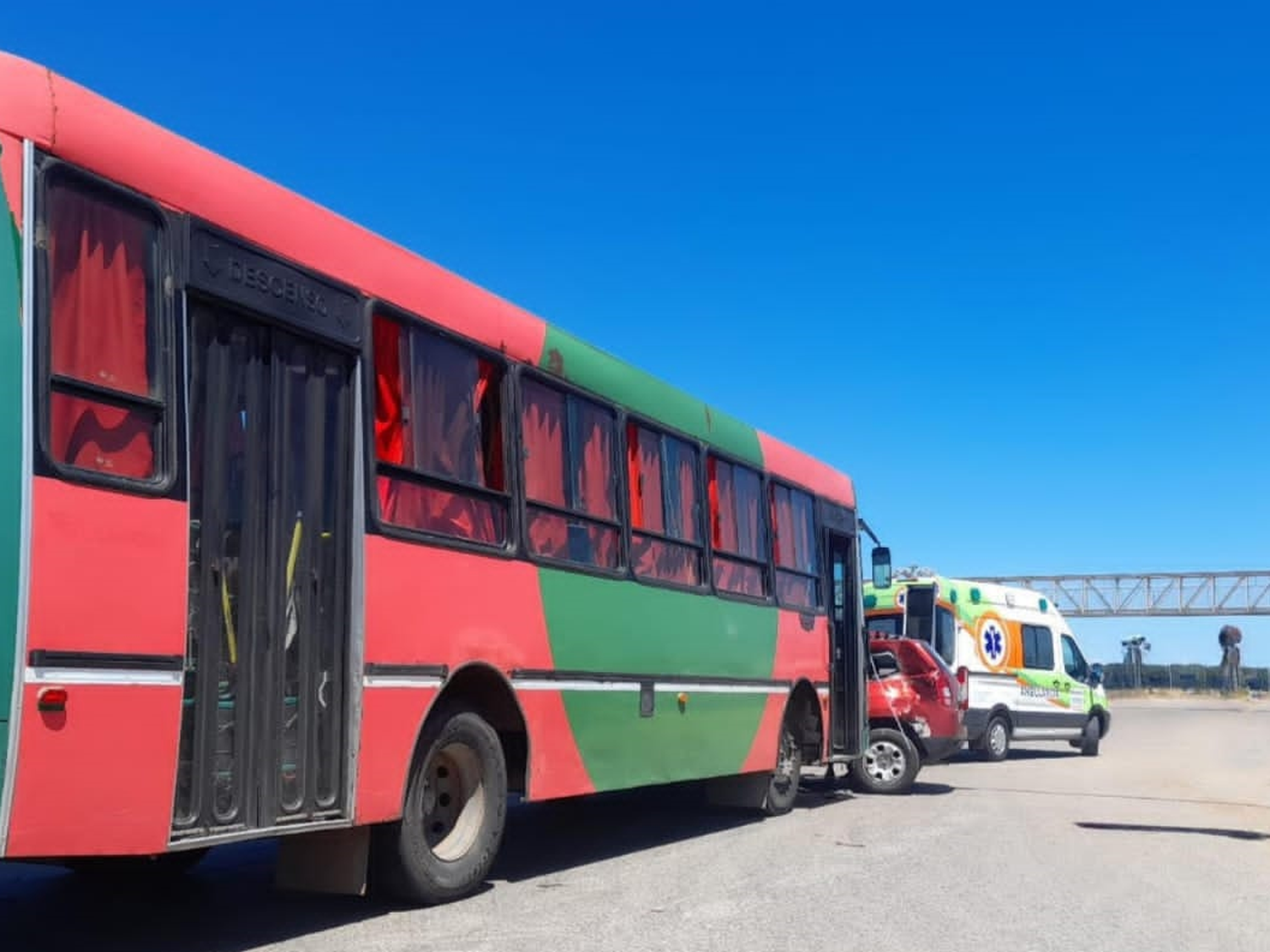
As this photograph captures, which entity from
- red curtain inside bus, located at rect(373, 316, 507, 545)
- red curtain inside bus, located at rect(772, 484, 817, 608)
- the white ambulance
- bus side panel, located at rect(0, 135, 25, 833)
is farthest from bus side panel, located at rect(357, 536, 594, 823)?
the white ambulance

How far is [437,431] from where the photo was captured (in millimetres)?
7434

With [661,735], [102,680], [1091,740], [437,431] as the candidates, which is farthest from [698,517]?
[1091,740]

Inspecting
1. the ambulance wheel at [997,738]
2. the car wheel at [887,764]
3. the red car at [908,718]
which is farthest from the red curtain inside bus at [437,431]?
the ambulance wheel at [997,738]

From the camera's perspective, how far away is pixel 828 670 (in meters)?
13.7

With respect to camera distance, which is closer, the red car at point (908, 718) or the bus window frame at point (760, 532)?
the bus window frame at point (760, 532)

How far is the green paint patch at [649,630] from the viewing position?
8539 mm

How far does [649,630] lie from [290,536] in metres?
3.94

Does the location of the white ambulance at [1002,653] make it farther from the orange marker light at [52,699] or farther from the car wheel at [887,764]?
the orange marker light at [52,699]

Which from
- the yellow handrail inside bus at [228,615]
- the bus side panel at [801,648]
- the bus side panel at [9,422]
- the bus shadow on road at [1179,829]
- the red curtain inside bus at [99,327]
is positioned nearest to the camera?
the bus side panel at [9,422]

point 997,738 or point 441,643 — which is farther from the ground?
point 441,643

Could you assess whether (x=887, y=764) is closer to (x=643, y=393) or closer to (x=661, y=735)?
(x=661, y=735)

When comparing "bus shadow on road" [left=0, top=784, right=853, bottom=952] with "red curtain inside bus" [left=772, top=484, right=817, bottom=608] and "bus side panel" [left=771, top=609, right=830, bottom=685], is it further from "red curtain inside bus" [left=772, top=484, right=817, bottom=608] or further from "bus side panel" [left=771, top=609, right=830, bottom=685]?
"red curtain inside bus" [left=772, top=484, right=817, bottom=608]

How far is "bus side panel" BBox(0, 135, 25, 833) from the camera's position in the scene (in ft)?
15.4

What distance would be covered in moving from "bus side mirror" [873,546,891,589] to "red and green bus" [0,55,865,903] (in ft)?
14.7
